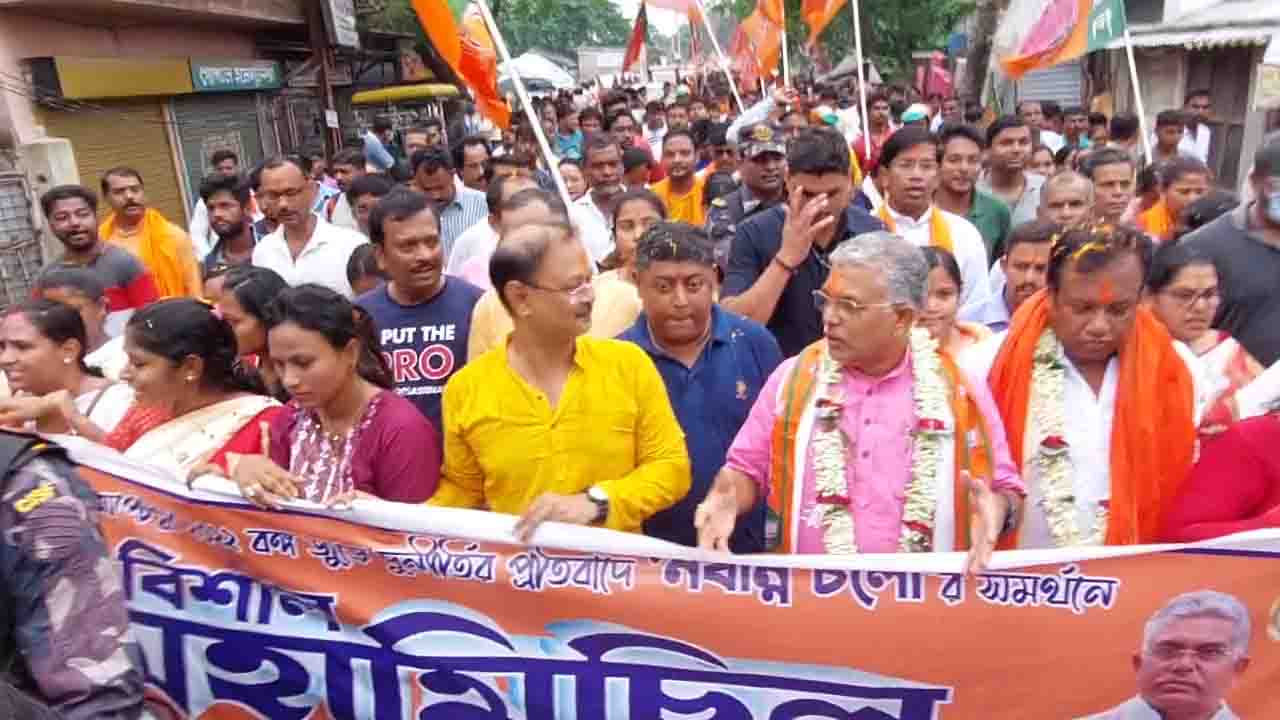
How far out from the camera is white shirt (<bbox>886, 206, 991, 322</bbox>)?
13.0 feet

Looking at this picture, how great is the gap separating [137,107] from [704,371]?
12.0 metres

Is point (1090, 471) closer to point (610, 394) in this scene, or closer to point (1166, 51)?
point (610, 394)

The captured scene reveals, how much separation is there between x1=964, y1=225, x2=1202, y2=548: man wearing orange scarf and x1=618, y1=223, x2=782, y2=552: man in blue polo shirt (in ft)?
2.38

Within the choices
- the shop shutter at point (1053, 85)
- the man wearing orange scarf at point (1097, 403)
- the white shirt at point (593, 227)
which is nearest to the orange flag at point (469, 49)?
the white shirt at point (593, 227)

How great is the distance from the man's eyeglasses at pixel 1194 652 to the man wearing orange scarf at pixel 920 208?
2.14 metres

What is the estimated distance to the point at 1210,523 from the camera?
7.37 ft

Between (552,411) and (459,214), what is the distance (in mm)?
4205

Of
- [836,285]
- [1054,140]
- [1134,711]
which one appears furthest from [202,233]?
[1054,140]

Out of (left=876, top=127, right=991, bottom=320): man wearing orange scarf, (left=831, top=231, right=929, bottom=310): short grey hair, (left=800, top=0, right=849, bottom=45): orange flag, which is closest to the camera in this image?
(left=831, top=231, right=929, bottom=310): short grey hair

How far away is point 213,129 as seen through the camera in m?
14.7

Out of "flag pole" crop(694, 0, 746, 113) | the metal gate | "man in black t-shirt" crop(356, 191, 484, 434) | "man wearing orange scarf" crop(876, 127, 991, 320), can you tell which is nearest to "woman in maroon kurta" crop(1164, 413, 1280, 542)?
"man wearing orange scarf" crop(876, 127, 991, 320)

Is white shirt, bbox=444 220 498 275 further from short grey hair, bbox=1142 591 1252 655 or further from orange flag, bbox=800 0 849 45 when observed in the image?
orange flag, bbox=800 0 849 45

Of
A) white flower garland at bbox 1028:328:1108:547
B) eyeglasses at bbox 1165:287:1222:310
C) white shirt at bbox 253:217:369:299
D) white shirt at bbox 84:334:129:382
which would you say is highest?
white shirt at bbox 253:217:369:299

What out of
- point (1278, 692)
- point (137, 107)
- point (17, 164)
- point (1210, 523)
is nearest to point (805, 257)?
point (1210, 523)
